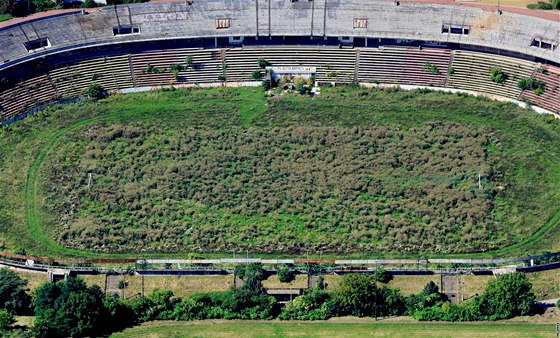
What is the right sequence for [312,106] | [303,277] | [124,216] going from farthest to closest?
[312,106] < [124,216] < [303,277]

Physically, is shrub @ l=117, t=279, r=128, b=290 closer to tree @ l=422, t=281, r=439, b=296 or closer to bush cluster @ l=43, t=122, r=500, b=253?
bush cluster @ l=43, t=122, r=500, b=253

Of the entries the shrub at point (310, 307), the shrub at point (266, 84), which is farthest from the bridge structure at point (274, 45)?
the shrub at point (310, 307)

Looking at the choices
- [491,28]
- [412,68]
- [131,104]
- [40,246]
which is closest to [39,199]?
[40,246]

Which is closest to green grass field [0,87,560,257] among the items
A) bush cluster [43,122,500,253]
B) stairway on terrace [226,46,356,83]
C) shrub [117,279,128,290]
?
bush cluster [43,122,500,253]

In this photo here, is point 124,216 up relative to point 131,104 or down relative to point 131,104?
down

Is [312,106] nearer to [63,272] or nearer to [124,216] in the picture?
[124,216]

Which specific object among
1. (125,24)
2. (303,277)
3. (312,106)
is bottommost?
(303,277)
